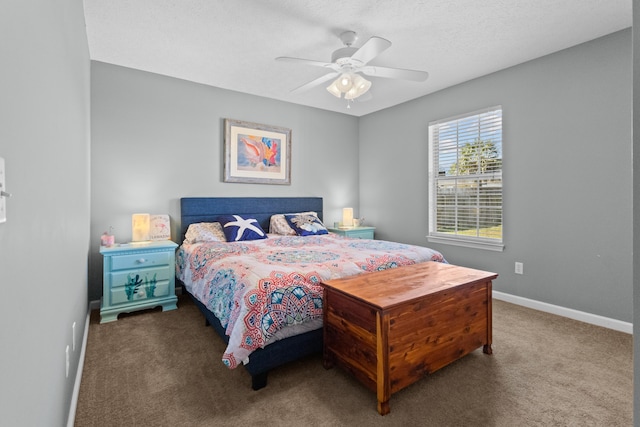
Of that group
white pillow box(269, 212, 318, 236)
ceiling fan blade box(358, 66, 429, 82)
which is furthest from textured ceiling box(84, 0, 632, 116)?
white pillow box(269, 212, 318, 236)

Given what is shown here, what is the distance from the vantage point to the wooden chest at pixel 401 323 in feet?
5.47

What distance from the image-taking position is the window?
141 inches

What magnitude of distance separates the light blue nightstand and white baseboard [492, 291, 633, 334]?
3640 mm

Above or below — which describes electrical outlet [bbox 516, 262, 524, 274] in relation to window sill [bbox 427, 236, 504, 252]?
below

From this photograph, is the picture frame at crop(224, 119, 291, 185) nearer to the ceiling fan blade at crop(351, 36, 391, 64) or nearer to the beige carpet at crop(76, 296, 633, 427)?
the ceiling fan blade at crop(351, 36, 391, 64)

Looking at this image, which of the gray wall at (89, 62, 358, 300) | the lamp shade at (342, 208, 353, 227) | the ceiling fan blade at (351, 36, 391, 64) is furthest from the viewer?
the lamp shade at (342, 208, 353, 227)

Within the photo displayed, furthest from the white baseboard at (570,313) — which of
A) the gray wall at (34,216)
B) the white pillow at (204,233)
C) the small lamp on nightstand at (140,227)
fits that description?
the small lamp on nightstand at (140,227)

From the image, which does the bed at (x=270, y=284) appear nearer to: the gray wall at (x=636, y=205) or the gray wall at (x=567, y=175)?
the gray wall at (x=567, y=175)

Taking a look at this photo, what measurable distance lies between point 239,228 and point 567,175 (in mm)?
3413

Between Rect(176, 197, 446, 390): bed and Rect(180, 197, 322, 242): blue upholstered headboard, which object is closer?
Rect(176, 197, 446, 390): bed

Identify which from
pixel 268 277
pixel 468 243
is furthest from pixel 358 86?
pixel 468 243

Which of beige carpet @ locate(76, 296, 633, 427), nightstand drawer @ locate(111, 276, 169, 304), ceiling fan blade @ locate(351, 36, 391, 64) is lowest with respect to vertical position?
beige carpet @ locate(76, 296, 633, 427)

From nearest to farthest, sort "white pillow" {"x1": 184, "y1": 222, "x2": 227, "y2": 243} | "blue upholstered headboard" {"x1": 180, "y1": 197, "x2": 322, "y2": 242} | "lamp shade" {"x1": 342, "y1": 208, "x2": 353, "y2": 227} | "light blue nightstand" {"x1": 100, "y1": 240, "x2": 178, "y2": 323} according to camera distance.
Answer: "light blue nightstand" {"x1": 100, "y1": 240, "x2": 178, "y2": 323}
"white pillow" {"x1": 184, "y1": 222, "x2": 227, "y2": 243}
"blue upholstered headboard" {"x1": 180, "y1": 197, "x2": 322, "y2": 242}
"lamp shade" {"x1": 342, "y1": 208, "x2": 353, "y2": 227}

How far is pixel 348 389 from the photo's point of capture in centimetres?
186
